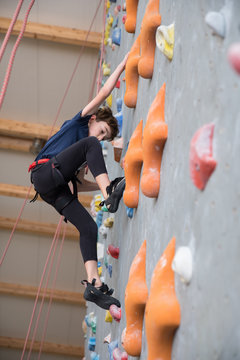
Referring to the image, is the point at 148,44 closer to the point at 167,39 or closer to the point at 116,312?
Answer: the point at 167,39

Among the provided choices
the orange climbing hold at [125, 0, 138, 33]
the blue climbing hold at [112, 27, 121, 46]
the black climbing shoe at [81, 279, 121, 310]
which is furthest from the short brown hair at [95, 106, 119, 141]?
the blue climbing hold at [112, 27, 121, 46]

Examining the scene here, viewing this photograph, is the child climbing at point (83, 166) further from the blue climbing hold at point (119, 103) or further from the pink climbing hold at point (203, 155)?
the pink climbing hold at point (203, 155)

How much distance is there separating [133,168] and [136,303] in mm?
509

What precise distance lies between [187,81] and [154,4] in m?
0.68

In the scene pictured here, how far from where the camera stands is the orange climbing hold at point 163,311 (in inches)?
49.3

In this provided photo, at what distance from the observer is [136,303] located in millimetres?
1683

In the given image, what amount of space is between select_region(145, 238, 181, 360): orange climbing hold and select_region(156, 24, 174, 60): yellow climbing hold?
1.71 ft

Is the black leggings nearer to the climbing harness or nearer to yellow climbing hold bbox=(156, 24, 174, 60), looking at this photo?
the climbing harness

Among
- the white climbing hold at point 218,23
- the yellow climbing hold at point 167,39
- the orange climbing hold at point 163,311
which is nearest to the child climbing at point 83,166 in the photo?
the yellow climbing hold at point 167,39

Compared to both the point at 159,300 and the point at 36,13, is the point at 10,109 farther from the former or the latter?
the point at 159,300

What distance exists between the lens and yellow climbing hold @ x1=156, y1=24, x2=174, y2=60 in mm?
1559

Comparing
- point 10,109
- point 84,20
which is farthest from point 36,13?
point 10,109

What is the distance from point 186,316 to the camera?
3.90 feet

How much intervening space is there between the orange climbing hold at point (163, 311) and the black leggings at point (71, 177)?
1.03 m
